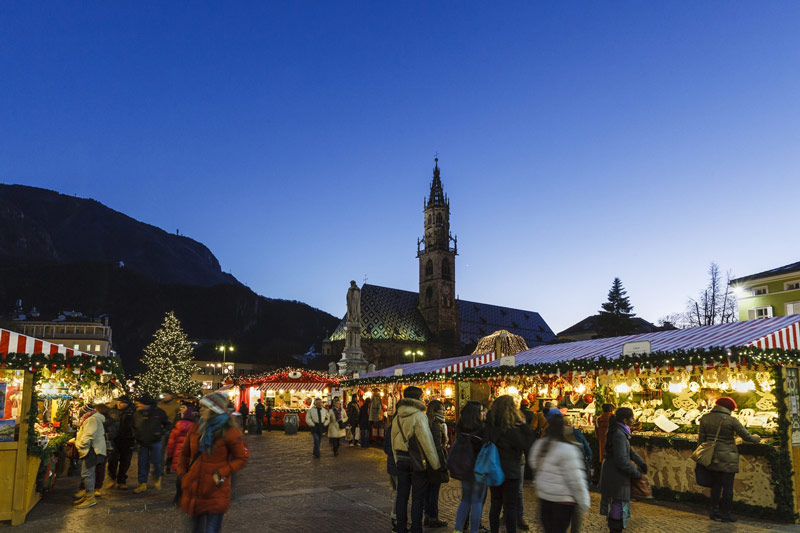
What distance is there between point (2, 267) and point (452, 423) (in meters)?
131

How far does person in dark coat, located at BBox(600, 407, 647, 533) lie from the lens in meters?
6.45

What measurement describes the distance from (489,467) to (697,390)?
25.2ft

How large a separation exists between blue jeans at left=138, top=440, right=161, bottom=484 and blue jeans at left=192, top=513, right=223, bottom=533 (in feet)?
20.8

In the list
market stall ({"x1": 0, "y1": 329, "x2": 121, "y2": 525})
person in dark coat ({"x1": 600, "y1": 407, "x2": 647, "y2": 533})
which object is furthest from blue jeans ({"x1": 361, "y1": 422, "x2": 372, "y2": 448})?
person in dark coat ({"x1": 600, "y1": 407, "x2": 647, "y2": 533})

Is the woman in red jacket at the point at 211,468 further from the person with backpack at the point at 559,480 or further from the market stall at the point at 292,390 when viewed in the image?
the market stall at the point at 292,390

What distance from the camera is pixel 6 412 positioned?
1074cm

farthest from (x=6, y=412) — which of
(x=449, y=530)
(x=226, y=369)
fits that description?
(x=226, y=369)

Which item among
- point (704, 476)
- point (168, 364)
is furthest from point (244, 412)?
point (704, 476)

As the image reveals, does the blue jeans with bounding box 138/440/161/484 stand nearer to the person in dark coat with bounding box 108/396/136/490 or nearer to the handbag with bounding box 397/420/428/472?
the person in dark coat with bounding box 108/396/136/490

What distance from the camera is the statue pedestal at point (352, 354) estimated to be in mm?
35156

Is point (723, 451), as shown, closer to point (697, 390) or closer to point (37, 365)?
point (697, 390)

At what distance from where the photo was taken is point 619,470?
21.4 ft

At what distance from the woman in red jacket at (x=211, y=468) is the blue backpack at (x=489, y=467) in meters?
2.31

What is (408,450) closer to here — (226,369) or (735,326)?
(735,326)
